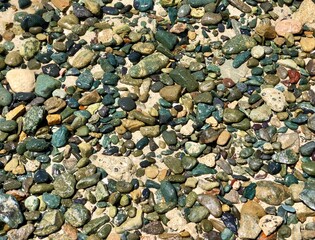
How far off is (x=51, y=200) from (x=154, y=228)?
1.63 ft

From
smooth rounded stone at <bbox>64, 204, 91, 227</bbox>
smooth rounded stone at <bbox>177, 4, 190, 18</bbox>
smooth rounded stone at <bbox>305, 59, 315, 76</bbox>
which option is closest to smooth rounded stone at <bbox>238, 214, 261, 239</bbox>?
smooth rounded stone at <bbox>64, 204, 91, 227</bbox>

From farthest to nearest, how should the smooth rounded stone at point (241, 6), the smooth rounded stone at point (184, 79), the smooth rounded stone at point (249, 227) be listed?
the smooth rounded stone at point (241, 6)
the smooth rounded stone at point (184, 79)
the smooth rounded stone at point (249, 227)

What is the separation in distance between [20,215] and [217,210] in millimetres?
897

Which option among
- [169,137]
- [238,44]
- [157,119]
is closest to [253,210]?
[169,137]

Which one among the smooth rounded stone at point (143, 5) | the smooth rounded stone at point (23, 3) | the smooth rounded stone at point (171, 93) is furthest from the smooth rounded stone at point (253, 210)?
the smooth rounded stone at point (23, 3)

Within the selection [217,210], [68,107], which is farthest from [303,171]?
[68,107]

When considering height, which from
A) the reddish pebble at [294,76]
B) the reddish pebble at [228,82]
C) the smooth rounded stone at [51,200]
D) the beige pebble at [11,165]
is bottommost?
the smooth rounded stone at [51,200]

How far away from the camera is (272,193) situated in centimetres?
259

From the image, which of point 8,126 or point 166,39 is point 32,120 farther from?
point 166,39

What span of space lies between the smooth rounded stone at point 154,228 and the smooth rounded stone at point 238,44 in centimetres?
108

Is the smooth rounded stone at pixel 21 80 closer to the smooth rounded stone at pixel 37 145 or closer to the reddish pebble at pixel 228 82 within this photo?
the smooth rounded stone at pixel 37 145

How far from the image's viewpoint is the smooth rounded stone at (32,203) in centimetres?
257

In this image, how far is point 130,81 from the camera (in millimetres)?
2967

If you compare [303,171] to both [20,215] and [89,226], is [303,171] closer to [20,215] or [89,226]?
[89,226]
